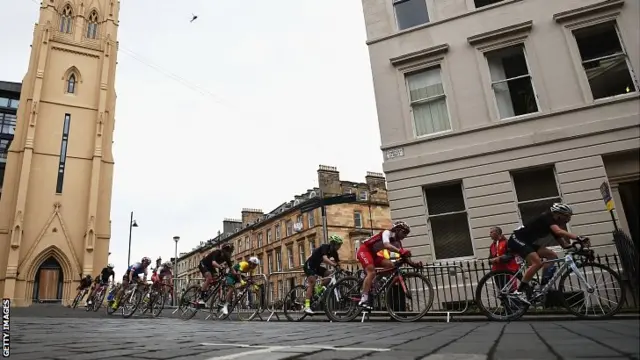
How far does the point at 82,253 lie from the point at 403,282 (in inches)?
1443

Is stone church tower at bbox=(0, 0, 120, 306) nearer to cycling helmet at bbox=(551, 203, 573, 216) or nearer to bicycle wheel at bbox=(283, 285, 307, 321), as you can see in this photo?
bicycle wheel at bbox=(283, 285, 307, 321)

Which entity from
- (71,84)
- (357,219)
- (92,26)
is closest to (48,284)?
(71,84)

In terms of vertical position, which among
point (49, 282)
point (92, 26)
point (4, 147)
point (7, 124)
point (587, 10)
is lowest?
point (49, 282)

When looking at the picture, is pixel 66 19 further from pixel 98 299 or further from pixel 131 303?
pixel 131 303

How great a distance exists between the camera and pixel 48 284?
116ft

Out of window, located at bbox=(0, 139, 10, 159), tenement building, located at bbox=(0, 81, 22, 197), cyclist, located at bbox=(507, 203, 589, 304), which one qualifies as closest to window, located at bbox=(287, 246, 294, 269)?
window, located at bbox=(0, 139, 10, 159)

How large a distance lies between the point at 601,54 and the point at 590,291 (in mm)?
9284

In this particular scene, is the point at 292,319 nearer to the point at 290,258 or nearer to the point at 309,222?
the point at 309,222

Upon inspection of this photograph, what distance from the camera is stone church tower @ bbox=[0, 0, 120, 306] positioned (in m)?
34.8

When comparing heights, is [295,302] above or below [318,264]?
below

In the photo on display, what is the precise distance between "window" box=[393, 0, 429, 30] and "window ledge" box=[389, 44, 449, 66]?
1522 mm

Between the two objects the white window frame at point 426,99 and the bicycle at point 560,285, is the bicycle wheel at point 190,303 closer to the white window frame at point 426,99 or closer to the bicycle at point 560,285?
the bicycle at point 560,285

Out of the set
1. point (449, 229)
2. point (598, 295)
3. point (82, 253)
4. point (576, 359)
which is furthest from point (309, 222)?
point (576, 359)

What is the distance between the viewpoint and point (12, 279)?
3300 cm
